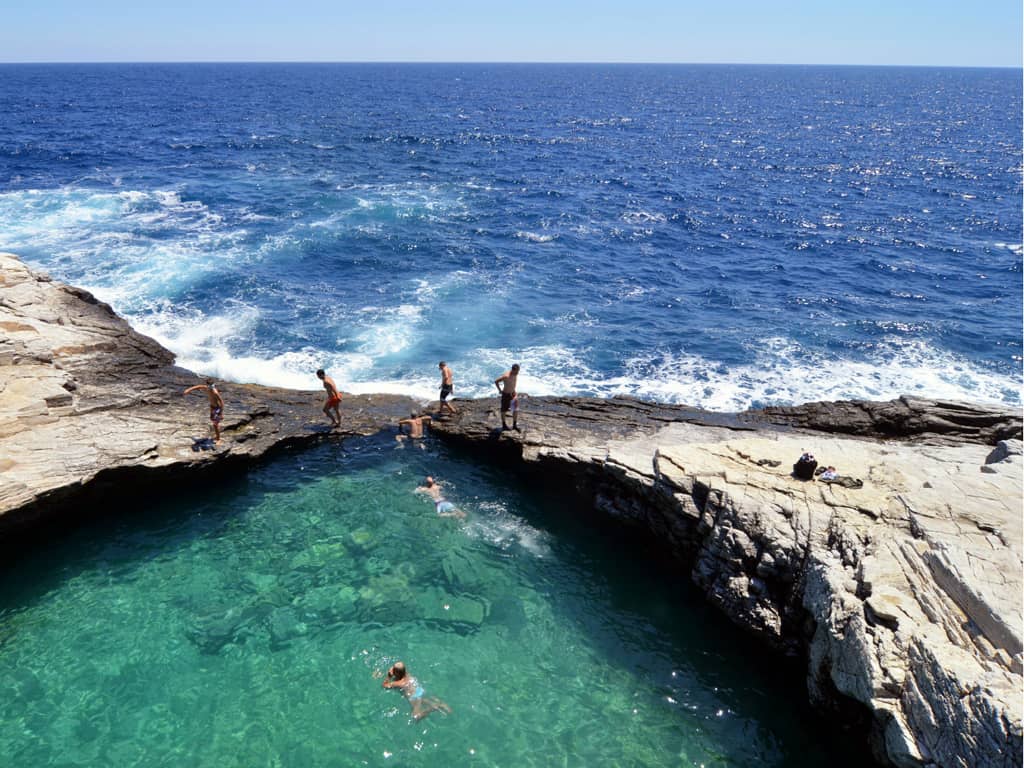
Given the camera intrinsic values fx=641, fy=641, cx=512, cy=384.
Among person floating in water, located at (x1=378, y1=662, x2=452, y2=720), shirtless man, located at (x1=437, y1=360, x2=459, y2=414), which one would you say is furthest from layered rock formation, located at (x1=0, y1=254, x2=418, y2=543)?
person floating in water, located at (x1=378, y1=662, x2=452, y2=720)

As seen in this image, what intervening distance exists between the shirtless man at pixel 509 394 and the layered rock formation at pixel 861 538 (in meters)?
0.51

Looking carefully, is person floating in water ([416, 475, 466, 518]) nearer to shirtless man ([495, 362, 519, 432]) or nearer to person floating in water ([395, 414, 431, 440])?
person floating in water ([395, 414, 431, 440])

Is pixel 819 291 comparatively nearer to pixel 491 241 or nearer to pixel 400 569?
pixel 491 241

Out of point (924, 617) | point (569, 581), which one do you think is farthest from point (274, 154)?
point (924, 617)

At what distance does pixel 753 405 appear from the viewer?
1089 inches

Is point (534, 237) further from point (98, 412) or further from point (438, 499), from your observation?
point (98, 412)

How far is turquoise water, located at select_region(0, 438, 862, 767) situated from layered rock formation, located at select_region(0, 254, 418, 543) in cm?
141

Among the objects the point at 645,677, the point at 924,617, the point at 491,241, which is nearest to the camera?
the point at 924,617

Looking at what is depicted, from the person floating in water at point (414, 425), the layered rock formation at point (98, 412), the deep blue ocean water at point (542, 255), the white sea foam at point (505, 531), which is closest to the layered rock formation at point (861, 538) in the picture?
the person floating in water at point (414, 425)

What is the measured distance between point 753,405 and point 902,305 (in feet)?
57.4

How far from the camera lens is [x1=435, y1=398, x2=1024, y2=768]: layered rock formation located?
1105 centimetres

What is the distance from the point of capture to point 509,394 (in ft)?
69.1

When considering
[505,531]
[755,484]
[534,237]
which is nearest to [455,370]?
[505,531]

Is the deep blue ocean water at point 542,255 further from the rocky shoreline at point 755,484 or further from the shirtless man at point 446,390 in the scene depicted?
the rocky shoreline at point 755,484
